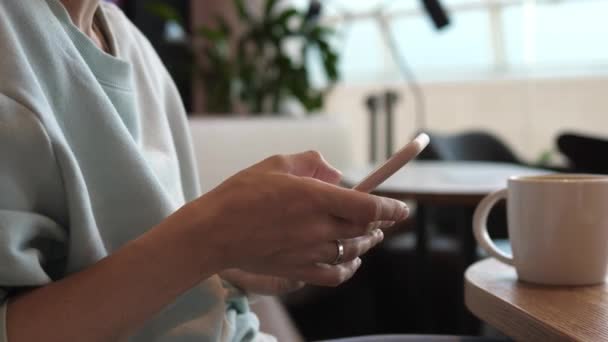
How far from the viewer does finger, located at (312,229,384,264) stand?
1.73 feet

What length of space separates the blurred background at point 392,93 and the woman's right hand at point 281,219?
4.71ft

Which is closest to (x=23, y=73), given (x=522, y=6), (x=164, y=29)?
(x=164, y=29)

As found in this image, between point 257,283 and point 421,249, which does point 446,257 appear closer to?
point 421,249

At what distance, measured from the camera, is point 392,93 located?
286cm

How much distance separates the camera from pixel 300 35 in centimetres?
286

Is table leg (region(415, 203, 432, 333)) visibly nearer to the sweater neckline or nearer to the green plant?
the green plant

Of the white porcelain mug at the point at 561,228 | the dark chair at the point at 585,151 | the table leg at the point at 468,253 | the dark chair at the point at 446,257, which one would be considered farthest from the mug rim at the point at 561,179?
the dark chair at the point at 446,257

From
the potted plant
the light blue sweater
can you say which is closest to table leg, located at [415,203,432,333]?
the potted plant

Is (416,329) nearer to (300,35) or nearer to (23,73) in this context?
(300,35)

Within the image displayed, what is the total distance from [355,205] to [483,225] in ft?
0.95

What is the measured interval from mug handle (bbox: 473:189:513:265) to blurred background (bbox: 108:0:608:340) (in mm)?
1191

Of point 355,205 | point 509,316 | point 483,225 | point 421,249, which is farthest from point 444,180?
point 355,205

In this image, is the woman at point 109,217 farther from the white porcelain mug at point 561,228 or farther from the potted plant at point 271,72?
the potted plant at point 271,72

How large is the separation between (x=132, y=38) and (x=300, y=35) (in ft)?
6.79
